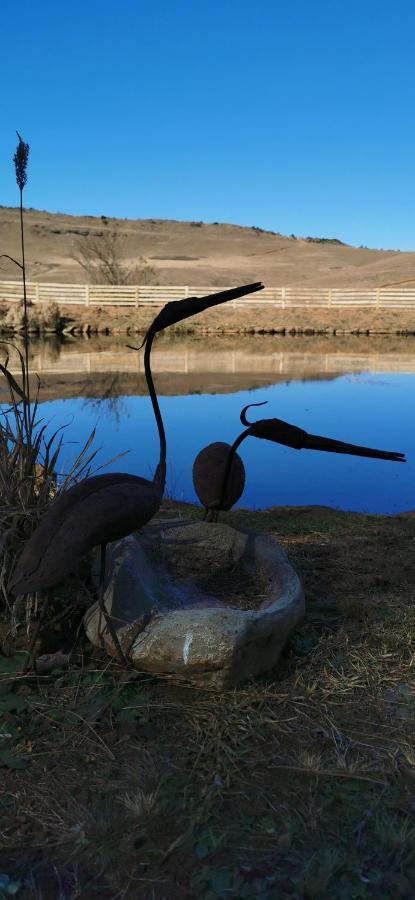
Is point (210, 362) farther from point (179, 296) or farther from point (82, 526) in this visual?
point (82, 526)

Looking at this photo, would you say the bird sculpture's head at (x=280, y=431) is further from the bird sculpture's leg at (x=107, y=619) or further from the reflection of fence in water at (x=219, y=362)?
the reflection of fence in water at (x=219, y=362)

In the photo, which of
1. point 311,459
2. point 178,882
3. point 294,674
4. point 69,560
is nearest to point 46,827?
point 178,882

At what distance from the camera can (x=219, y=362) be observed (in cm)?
2106

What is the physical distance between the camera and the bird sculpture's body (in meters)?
4.03

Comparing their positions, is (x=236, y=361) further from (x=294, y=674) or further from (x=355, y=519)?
(x=294, y=674)

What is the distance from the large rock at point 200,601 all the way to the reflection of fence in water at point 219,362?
14.6m

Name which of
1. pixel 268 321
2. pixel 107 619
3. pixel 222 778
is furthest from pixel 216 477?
pixel 268 321

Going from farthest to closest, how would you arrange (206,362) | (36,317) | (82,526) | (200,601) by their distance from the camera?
(36,317) → (206,362) → (200,601) → (82,526)

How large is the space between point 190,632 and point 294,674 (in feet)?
1.99

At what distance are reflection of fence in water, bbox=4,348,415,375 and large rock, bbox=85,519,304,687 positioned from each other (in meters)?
14.6

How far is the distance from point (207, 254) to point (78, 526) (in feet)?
248

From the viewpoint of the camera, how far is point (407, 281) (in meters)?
45.8

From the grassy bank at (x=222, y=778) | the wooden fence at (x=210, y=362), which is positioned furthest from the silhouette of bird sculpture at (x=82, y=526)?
the wooden fence at (x=210, y=362)

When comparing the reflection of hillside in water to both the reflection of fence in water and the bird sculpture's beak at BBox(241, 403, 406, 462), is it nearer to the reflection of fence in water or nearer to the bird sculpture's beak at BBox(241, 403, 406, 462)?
the reflection of fence in water
